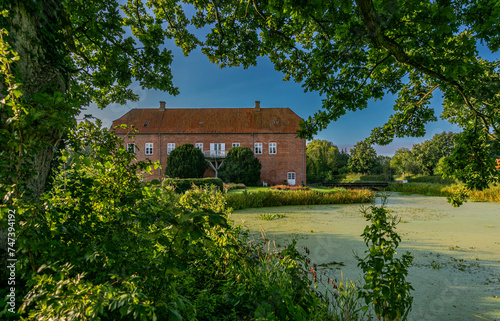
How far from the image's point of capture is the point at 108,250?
1.07m

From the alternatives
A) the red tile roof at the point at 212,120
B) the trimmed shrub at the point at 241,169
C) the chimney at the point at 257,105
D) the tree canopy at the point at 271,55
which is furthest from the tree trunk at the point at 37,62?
the chimney at the point at 257,105

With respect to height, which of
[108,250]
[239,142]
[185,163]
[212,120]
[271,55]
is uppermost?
[212,120]

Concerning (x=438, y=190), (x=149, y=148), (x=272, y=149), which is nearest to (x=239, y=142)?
(x=272, y=149)

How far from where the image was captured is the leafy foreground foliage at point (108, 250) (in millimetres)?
766

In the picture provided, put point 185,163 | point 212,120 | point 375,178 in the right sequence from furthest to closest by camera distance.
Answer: point 375,178
point 212,120
point 185,163

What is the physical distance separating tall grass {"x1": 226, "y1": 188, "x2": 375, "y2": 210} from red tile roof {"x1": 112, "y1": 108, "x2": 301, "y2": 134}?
11.7m

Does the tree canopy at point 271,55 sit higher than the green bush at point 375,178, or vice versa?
the tree canopy at point 271,55

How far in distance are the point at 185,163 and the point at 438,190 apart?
15415 mm

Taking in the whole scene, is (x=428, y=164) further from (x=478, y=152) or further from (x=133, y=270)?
(x=133, y=270)

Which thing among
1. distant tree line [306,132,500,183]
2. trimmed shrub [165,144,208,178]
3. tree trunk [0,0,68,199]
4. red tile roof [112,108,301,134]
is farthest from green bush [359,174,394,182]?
tree trunk [0,0,68,199]

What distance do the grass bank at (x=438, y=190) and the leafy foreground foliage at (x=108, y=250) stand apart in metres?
7.51

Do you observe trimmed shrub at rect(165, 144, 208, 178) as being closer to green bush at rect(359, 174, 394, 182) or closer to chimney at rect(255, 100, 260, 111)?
chimney at rect(255, 100, 260, 111)

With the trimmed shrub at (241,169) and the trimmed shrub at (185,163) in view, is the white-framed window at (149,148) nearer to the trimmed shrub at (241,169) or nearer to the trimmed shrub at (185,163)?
the trimmed shrub at (185,163)

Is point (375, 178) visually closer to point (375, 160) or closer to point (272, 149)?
point (375, 160)
